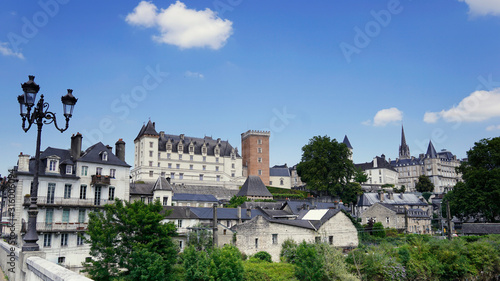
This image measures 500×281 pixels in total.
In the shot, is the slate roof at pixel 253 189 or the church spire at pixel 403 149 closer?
the slate roof at pixel 253 189

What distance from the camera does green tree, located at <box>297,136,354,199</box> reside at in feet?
242

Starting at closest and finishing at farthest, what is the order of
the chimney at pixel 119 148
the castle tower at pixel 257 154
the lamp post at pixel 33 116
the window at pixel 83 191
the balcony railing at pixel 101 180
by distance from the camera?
the lamp post at pixel 33 116
the window at pixel 83 191
the balcony railing at pixel 101 180
the chimney at pixel 119 148
the castle tower at pixel 257 154

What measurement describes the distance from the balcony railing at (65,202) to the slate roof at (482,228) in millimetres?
41643

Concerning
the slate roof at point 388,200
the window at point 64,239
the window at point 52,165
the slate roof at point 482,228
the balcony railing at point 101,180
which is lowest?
the slate roof at point 482,228

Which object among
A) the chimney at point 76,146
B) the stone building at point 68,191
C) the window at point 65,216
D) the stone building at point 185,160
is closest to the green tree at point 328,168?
the stone building at point 185,160

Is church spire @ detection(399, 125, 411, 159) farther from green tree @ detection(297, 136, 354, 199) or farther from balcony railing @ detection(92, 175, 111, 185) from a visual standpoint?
balcony railing @ detection(92, 175, 111, 185)

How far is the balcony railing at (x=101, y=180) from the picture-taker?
1330 inches

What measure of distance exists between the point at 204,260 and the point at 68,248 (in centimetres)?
1365

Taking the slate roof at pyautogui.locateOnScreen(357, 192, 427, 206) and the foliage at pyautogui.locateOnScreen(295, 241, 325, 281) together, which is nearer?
the foliage at pyautogui.locateOnScreen(295, 241, 325, 281)

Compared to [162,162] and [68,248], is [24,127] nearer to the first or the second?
→ [68,248]

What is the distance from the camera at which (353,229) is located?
4278 centimetres

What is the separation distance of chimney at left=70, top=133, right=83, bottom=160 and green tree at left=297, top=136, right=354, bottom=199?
4788 cm

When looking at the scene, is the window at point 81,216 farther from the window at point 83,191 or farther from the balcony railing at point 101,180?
the balcony railing at point 101,180

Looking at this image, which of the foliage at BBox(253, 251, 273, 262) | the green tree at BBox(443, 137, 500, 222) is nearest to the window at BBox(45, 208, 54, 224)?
the foliage at BBox(253, 251, 273, 262)
